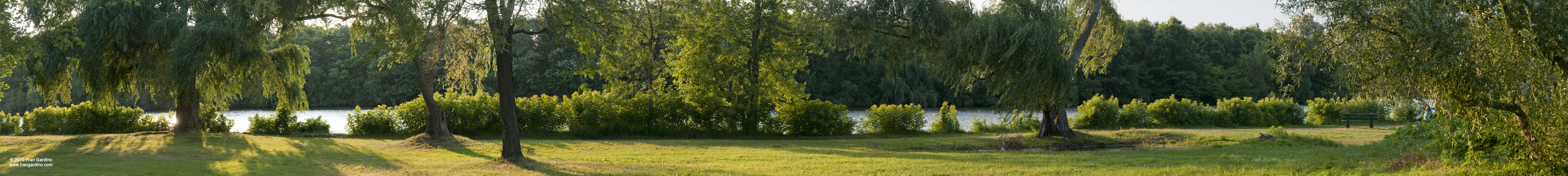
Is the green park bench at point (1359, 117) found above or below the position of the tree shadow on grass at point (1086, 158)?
above

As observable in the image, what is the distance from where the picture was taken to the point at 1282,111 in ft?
83.1

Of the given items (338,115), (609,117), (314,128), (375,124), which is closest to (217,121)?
(314,128)

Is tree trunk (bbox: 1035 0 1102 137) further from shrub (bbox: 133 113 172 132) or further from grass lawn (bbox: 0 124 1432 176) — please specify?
shrub (bbox: 133 113 172 132)

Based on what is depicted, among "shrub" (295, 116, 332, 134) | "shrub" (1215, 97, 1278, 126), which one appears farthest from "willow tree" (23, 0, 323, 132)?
"shrub" (1215, 97, 1278, 126)

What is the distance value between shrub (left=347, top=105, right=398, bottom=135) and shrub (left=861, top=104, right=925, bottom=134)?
454 inches

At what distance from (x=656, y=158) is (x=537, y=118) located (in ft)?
30.0


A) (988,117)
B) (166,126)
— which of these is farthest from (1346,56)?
(988,117)

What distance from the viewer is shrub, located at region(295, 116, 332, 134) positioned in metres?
19.2

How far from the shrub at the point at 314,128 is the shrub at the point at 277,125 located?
0.10m

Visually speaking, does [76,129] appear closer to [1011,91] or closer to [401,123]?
[401,123]

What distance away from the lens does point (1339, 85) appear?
7.16m

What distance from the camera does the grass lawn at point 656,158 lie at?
352 inches

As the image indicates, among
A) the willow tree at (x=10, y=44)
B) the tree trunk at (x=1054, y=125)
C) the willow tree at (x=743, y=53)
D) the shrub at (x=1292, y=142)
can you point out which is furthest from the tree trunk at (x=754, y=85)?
the willow tree at (x=10, y=44)

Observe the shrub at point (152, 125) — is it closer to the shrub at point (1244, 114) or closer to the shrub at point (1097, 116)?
the shrub at point (1097, 116)
